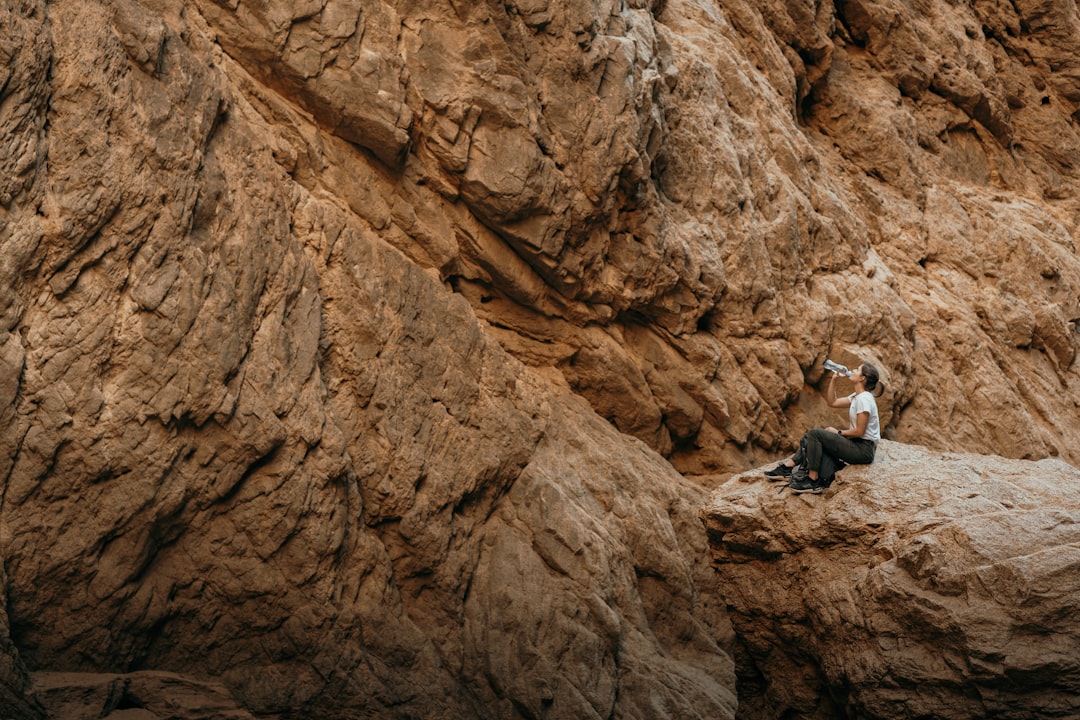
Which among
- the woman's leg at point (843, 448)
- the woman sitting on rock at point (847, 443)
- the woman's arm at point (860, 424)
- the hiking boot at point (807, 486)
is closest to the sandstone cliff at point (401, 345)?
the hiking boot at point (807, 486)

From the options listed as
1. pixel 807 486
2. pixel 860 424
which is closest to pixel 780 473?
pixel 807 486

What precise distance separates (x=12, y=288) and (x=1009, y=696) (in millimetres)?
7472

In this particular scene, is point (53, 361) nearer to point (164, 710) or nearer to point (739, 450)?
point (164, 710)

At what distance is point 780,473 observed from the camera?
1093 cm

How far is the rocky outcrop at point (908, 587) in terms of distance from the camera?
8617 millimetres

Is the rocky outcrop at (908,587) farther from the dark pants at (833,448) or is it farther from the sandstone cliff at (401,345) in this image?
the sandstone cliff at (401,345)

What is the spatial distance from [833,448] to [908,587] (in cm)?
168

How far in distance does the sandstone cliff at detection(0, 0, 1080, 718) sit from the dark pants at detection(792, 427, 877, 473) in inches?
79.5

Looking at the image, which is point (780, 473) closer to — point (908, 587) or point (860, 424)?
point (860, 424)

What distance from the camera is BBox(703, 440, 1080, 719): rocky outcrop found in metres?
8.62

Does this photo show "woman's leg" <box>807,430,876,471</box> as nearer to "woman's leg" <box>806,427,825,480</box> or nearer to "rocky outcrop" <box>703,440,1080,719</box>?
"woman's leg" <box>806,427,825,480</box>

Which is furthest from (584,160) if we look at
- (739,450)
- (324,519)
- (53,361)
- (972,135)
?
(972,135)

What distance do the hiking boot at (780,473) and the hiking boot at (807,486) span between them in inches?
8.9

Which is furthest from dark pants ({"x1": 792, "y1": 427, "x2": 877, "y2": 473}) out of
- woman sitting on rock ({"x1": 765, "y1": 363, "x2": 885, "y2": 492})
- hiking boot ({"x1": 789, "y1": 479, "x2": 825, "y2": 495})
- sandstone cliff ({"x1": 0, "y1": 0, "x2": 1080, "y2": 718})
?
sandstone cliff ({"x1": 0, "y1": 0, "x2": 1080, "y2": 718})
